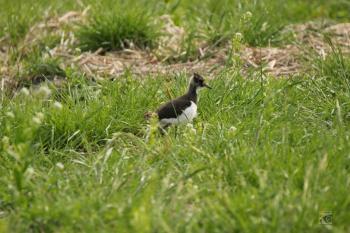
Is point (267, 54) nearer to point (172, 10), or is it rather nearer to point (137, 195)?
point (172, 10)

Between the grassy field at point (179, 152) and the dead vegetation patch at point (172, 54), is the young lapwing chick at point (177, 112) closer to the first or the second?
the grassy field at point (179, 152)

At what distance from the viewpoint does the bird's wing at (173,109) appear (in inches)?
259

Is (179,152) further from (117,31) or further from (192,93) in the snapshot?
(117,31)

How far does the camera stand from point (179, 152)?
19.7 feet

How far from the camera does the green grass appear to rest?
16.1ft

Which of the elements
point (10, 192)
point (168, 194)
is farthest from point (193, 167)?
point (10, 192)

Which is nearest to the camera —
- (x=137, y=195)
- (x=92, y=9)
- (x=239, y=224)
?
(x=239, y=224)

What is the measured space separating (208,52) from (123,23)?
3.50 ft

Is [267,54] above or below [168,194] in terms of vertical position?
below

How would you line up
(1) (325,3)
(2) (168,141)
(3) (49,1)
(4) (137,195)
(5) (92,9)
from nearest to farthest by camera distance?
(4) (137,195), (2) (168,141), (5) (92,9), (3) (49,1), (1) (325,3)

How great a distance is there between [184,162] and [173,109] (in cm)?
79

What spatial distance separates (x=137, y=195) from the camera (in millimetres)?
5219

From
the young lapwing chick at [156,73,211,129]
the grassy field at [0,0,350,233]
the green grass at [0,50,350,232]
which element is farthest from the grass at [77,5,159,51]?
the young lapwing chick at [156,73,211,129]

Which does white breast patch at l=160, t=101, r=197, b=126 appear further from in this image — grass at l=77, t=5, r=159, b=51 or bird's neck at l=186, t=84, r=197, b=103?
grass at l=77, t=5, r=159, b=51
